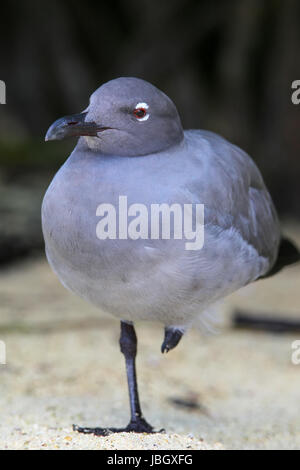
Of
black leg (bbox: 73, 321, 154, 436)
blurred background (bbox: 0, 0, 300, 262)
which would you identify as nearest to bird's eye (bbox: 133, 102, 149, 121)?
black leg (bbox: 73, 321, 154, 436)

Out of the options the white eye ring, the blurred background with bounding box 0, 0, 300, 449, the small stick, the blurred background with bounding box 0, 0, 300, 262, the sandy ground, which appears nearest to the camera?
the white eye ring

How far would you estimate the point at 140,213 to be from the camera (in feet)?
8.93

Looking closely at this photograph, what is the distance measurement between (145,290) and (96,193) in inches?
16.2

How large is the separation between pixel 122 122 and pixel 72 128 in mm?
199

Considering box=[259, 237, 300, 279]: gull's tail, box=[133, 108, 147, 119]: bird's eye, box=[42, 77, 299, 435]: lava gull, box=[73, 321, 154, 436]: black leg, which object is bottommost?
box=[73, 321, 154, 436]: black leg

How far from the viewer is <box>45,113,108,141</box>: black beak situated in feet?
9.14

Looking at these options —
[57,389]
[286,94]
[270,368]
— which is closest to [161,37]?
[286,94]

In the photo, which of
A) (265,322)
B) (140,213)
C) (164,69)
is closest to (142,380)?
(265,322)

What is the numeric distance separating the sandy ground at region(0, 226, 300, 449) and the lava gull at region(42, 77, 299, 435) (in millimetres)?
342

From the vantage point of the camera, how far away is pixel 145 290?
2830mm

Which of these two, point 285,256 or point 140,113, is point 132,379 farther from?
point 140,113

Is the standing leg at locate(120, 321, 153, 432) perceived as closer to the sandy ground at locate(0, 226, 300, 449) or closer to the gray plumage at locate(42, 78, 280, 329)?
the sandy ground at locate(0, 226, 300, 449)
